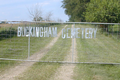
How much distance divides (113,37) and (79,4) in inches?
886

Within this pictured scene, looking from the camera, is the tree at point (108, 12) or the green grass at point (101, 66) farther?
the tree at point (108, 12)

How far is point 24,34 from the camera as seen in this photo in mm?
7059

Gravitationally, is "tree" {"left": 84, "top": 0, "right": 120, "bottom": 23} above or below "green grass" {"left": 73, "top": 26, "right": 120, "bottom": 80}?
above

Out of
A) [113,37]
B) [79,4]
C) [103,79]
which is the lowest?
[103,79]

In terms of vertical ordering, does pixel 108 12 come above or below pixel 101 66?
above

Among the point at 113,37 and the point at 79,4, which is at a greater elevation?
the point at 79,4

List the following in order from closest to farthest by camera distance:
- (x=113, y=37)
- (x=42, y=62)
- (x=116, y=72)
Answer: (x=116, y=72), (x=42, y=62), (x=113, y=37)

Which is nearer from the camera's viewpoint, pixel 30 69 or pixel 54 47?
pixel 30 69

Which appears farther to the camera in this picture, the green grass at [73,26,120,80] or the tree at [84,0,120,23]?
the tree at [84,0,120,23]

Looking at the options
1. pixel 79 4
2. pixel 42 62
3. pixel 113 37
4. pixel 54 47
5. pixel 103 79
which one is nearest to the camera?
pixel 103 79

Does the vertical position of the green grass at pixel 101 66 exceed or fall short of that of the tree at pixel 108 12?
it falls short

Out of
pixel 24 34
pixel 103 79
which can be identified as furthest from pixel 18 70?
pixel 103 79

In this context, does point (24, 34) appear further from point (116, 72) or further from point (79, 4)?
point (79, 4)

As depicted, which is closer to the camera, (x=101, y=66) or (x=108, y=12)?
(x=101, y=66)
